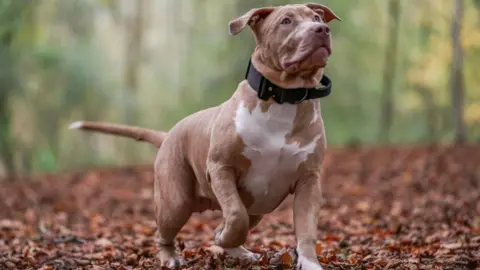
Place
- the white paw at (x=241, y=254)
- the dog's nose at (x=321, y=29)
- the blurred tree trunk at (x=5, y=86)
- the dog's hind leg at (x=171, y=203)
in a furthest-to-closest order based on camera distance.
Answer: the blurred tree trunk at (x=5, y=86) → the white paw at (x=241, y=254) → the dog's hind leg at (x=171, y=203) → the dog's nose at (x=321, y=29)

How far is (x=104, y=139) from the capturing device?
3344 centimetres

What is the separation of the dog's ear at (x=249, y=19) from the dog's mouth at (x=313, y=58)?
0.41 metres

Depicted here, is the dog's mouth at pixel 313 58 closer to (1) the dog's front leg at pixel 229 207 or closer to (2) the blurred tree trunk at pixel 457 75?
(1) the dog's front leg at pixel 229 207

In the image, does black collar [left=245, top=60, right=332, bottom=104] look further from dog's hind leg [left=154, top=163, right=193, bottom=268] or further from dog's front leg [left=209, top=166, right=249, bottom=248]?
dog's hind leg [left=154, top=163, right=193, bottom=268]

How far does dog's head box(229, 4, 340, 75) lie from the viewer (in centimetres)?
429

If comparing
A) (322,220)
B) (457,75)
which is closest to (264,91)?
(322,220)

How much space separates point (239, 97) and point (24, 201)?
864 centimetres

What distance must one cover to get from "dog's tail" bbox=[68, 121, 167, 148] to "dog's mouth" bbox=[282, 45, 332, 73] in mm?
1645

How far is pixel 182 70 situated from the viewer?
36969 millimetres

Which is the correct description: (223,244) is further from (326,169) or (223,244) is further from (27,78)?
(27,78)

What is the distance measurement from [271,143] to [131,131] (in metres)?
1.72

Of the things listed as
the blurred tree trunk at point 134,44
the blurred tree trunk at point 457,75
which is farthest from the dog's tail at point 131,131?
the blurred tree trunk at point 134,44

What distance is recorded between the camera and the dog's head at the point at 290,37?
169 inches

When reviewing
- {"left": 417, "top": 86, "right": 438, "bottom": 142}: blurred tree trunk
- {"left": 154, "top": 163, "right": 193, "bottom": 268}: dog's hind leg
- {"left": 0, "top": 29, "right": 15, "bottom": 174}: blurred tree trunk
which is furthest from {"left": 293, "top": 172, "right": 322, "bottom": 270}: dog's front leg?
{"left": 417, "top": 86, "right": 438, "bottom": 142}: blurred tree trunk
